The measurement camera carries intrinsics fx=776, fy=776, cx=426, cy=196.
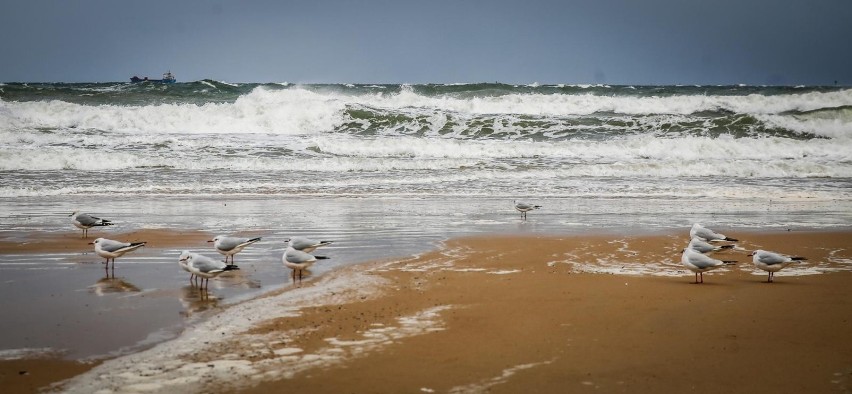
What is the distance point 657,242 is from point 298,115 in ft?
85.1

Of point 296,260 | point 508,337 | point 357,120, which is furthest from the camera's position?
point 357,120

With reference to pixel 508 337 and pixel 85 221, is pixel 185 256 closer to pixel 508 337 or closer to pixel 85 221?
pixel 508 337

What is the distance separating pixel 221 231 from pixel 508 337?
7.01 metres

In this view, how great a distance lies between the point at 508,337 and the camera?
219 inches

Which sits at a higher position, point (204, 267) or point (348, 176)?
point (204, 267)

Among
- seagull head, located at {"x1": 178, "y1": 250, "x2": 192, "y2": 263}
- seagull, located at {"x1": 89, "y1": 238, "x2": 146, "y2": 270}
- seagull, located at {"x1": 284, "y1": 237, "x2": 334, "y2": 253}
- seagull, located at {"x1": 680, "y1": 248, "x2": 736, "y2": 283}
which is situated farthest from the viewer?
seagull, located at {"x1": 284, "y1": 237, "x2": 334, "y2": 253}

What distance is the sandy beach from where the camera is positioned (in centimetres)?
459

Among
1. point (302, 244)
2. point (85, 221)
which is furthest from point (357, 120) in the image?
point (302, 244)

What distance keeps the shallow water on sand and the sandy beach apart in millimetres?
517

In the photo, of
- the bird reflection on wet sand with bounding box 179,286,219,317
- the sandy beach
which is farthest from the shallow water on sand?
the sandy beach

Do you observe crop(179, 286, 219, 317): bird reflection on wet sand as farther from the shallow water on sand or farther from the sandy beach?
the sandy beach

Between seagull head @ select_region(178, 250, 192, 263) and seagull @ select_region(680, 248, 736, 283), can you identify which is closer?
seagull head @ select_region(178, 250, 192, 263)

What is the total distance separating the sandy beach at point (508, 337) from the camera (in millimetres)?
4595

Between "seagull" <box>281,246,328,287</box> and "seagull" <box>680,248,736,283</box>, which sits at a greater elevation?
"seagull" <box>680,248,736,283</box>
